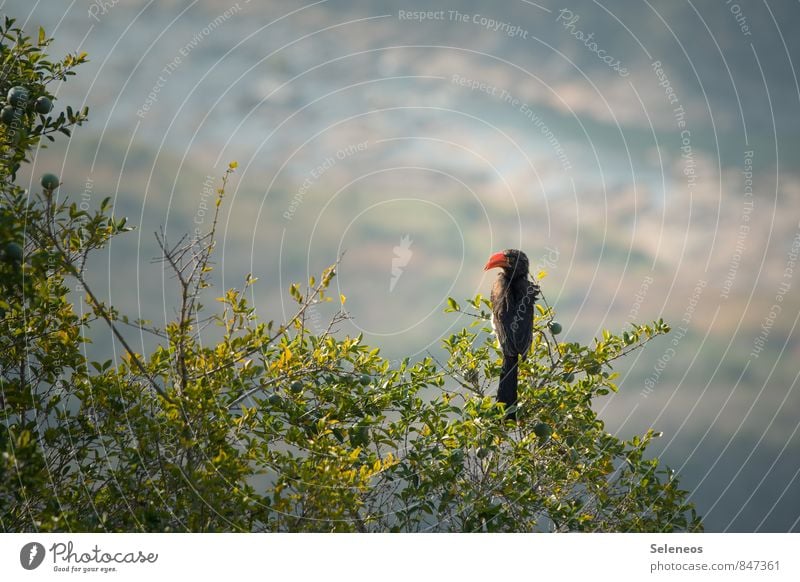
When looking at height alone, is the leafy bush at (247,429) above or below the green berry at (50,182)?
below

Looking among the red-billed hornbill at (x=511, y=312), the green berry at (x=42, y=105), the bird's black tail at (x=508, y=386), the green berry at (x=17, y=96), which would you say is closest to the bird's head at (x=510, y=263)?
the red-billed hornbill at (x=511, y=312)

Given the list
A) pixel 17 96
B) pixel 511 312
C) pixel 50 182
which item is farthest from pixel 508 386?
pixel 17 96

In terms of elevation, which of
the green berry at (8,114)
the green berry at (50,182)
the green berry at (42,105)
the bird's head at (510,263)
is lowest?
the green berry at (50,182)

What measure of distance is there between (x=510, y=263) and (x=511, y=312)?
3.41 feet

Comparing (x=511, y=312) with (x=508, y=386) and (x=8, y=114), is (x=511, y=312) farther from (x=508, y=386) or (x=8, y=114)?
(x=8, y=114)

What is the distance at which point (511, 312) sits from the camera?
8961 millimetres

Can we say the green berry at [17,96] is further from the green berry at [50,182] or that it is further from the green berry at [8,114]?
the green berry at [50,182]

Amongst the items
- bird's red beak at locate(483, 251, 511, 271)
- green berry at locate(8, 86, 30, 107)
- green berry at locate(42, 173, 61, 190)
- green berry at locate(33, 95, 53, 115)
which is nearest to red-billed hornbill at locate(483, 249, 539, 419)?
bird's red beak at locate(483, 251, 511, 271)

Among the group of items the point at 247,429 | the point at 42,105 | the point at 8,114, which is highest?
the point at 42,105

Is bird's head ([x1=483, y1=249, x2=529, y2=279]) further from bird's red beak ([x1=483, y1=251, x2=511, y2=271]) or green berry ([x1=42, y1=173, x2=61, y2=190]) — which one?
green berry ([x1=42, y1=173, x2=61, y2=190])

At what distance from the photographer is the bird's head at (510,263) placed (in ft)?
31.9
